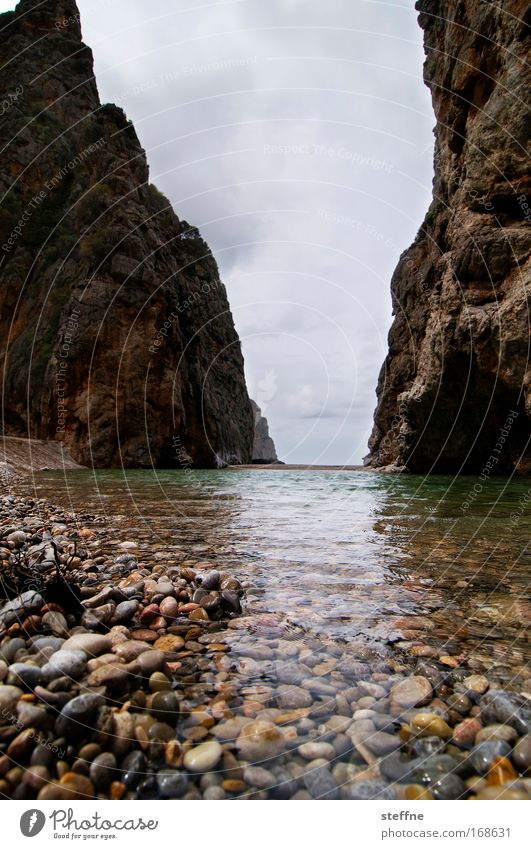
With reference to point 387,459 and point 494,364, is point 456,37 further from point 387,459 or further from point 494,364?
point 387,459

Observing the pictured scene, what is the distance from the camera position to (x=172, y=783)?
1.63 m

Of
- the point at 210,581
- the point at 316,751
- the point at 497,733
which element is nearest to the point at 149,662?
the point at 316,751

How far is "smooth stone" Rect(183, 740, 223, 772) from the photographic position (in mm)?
1696

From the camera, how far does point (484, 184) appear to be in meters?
19.5

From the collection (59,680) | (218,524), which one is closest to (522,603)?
(59,680)

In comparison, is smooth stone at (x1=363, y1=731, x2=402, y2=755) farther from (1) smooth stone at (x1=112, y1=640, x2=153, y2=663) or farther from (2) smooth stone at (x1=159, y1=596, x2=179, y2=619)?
(2) smooth stone at (x1=159, y1=596, x2=179, y2=619)

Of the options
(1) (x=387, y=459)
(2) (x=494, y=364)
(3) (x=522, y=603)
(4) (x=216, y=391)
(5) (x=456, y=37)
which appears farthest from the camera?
(4) (x=216, y=391)

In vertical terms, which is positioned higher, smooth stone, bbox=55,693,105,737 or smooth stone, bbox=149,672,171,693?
smooth stone, bbox=55,693,105,737

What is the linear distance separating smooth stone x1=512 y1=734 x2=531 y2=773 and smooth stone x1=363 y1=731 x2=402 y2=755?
0.47m

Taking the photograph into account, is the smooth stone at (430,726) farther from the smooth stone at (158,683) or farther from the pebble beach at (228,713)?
the smooth stone at (158,683)

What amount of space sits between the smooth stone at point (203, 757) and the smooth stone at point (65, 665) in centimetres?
75

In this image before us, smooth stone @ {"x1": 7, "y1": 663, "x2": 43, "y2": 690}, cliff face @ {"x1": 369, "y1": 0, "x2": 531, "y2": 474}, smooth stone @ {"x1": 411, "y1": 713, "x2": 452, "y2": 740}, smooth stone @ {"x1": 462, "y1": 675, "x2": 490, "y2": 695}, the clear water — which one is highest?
cliff face @ {"x1": 369, "y1": 0, "x2": 531, "y2": 474}

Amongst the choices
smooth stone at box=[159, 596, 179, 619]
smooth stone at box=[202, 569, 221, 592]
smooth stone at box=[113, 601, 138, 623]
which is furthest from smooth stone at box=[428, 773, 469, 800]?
smooth stone at box=[202, 569, 221, 592]
